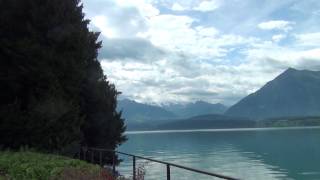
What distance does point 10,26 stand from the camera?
75.4ft

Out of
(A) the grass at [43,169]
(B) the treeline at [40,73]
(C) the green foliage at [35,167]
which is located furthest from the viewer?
(B) the treeline at [40,73]

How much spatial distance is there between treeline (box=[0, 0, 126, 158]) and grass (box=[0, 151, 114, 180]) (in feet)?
14.8

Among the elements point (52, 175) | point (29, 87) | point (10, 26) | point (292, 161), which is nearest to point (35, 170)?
point (52, 175)

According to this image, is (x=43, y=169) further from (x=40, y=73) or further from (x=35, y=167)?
(x=40, y=73)

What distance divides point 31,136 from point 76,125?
8.78 feet

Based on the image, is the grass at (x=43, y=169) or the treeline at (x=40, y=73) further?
the treeline at (x=40, y=73)

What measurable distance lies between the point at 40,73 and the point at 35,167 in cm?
811

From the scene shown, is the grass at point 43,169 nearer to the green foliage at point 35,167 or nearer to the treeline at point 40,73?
the green foliage at point 35,167

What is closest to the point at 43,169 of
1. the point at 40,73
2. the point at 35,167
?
the point at 35,167

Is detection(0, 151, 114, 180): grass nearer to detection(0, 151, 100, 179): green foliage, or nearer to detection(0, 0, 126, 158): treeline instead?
detection(0, 151, 100, 179): green foliage

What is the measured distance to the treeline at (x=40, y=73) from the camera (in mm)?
20938

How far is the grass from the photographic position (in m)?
12.3

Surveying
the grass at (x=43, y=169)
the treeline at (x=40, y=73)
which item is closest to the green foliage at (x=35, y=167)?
the grass at (x=43, y=169)

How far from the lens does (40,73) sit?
838 inches
